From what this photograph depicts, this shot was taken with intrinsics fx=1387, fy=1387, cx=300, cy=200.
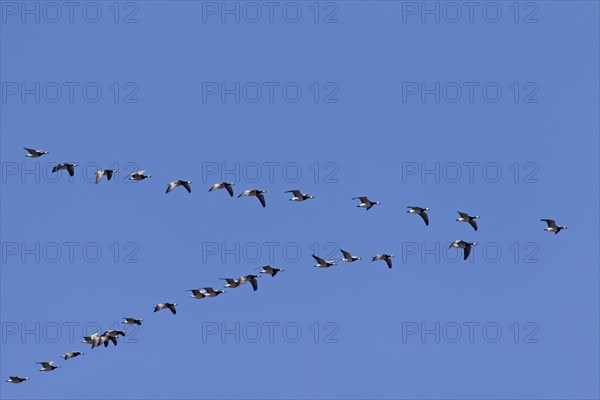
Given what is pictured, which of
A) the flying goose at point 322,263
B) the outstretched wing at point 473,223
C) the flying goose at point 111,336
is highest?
the outstretched wing at point 473,223

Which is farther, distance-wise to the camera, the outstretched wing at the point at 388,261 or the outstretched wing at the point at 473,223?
the outstretched wing at the point at 388,261

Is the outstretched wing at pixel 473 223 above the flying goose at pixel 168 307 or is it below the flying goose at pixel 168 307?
above

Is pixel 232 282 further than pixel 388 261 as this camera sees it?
No

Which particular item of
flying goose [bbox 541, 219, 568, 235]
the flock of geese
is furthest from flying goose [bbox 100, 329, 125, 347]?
flying goose [bbox 541, 219, 568, 235]

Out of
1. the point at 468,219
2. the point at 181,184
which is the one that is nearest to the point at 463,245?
the point at 468,219

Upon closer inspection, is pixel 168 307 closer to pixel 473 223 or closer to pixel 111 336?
pixel 111 336

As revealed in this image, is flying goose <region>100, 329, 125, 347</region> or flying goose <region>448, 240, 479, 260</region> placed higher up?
flying goose <region>448, 240, 479, 260</region>

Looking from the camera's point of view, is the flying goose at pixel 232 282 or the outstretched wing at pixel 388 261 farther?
the outstretched wing at pixel 388 261

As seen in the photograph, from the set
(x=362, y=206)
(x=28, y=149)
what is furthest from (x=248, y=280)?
(x=28, y=149)

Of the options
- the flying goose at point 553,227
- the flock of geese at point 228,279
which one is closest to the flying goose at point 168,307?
the flock of geese at point 228,279

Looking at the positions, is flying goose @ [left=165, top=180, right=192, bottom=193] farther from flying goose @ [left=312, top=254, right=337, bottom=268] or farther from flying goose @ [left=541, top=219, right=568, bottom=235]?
flying goose @ [left=541, top=219, right=568, bottom=235]

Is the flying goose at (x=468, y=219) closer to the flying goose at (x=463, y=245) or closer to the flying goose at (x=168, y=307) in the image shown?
the flying goose at (x=463, y=245)

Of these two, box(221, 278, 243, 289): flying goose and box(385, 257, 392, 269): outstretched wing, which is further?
box(385, 257, 392, 269): outstretched wing

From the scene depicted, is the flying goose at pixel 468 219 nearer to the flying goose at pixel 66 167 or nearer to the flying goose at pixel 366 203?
the flying goose at pixel 366 203
